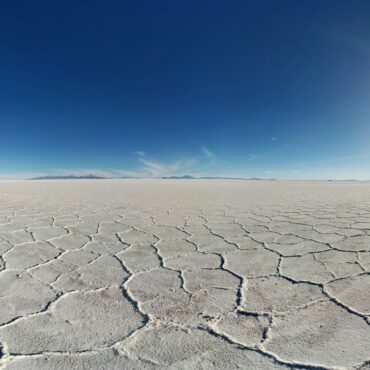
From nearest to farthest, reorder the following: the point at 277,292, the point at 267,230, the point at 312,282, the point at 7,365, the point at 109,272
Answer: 1. the point at 7,365
2. the point at 277,292
3. the point at 312,282
4. the point at 109,272
5. the point at 267,230

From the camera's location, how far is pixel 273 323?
1122 millimetres

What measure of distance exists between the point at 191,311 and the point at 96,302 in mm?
467

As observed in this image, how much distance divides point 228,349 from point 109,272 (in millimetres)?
982

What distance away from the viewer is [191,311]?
4.04ft

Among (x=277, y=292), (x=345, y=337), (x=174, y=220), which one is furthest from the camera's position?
(x=174, y=220)

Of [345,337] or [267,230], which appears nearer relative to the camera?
[345,337]

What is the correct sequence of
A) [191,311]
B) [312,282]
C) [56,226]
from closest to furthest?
[191,311], [312,282], [56,226]

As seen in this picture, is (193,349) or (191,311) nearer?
(193,349)

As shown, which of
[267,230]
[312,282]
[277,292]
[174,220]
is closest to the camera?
[277,292]

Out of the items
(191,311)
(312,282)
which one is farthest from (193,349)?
(312,282)

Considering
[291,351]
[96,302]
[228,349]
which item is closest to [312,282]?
[291,351]

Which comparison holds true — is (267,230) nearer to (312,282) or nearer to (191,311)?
(312,282)

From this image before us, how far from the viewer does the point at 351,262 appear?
5.96ft

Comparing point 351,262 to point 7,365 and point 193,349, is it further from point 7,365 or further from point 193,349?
point 7,365
